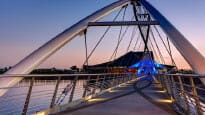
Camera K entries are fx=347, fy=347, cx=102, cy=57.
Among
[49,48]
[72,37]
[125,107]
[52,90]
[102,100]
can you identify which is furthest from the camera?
[72,37]

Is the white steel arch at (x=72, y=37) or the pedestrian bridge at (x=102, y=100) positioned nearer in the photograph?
the pedestrian bridge at (x=102, y=100)

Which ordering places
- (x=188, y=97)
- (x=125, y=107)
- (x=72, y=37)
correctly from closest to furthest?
(x=188, y=97) < (x=125, y=107) < (x=72, y=37)

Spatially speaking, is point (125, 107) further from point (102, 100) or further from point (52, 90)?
point (52, 90)

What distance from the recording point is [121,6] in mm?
18719

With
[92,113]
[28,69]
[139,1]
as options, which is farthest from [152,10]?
[92,113]

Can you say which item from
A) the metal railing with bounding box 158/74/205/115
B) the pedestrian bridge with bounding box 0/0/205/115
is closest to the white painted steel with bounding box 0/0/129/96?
the pedestrian bridge with bounding box 0/0/205/115

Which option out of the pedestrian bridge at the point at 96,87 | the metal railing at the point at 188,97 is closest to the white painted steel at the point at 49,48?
the pedestrian bridge at the point at 96,87

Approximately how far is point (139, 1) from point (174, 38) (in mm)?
8194

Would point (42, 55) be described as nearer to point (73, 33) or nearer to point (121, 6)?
point (73, 33)

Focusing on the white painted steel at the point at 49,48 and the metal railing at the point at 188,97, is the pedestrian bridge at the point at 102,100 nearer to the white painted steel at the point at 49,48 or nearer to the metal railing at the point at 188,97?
the metal railing at the point at 188,97

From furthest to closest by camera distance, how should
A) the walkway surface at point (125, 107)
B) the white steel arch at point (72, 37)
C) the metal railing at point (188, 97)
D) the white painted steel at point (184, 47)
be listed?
the white steel arch at point (72, 37) → the white painted steel at point (184, 47) → the walkway surface at point (125, 107) → the metal railing at point (188, 97)

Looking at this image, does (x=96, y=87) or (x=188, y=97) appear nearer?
(x=188, y=97)

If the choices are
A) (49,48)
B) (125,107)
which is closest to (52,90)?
(125,107)

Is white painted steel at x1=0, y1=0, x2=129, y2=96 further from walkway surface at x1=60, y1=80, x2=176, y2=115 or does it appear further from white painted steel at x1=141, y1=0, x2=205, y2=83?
white painted steel at x1=141, y1=0, x2=205, y2=83
